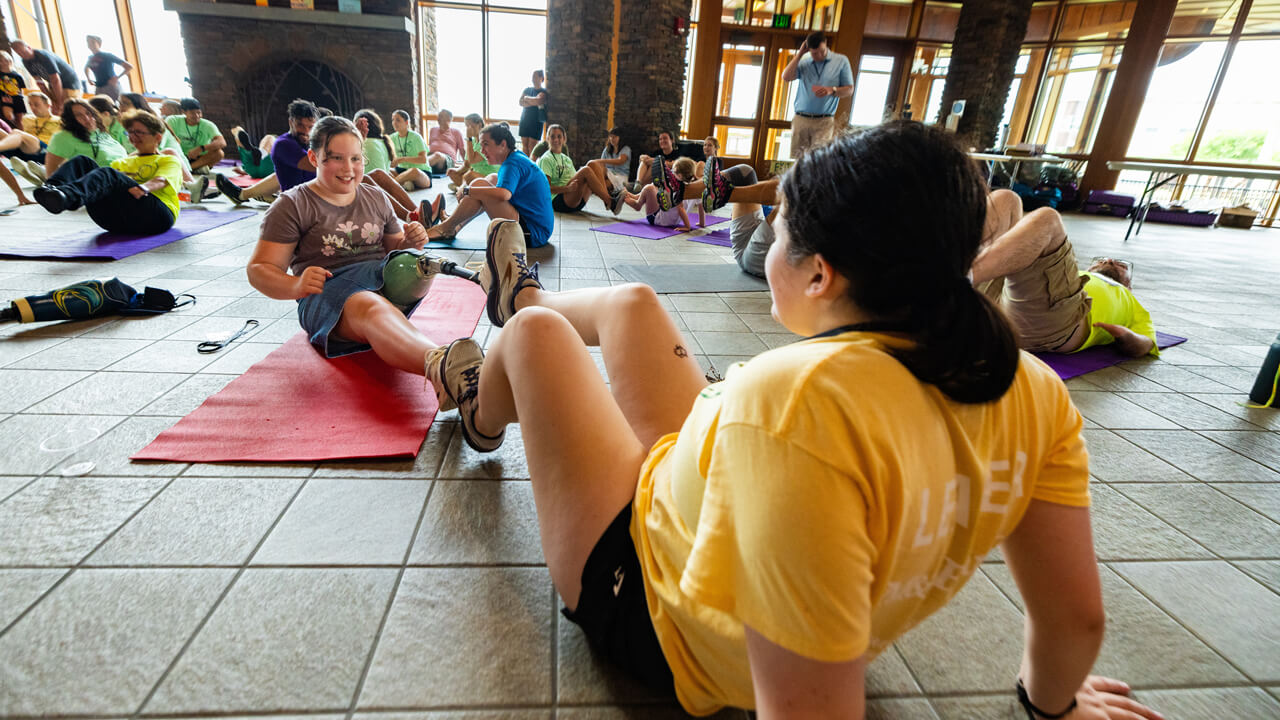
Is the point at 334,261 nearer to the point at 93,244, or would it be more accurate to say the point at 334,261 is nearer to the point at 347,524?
the point at 347,524

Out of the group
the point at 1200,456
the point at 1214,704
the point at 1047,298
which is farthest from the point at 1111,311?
the point at 1214,704

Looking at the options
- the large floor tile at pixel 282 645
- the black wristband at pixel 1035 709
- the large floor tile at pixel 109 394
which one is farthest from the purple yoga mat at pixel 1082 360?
the large floor tile at pixel 109 394

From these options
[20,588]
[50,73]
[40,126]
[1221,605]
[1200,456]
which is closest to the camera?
[20,588]

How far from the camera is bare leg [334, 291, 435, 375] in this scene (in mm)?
A: 1905

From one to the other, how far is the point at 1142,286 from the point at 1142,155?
27.8 ft

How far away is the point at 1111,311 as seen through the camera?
2.86 m

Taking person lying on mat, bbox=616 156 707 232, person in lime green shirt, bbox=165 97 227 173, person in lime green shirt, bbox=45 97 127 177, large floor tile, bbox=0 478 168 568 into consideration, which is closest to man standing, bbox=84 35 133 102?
person in lime green shirt, bbox=165 97 227 173

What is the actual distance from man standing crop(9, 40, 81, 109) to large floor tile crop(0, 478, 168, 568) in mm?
9577

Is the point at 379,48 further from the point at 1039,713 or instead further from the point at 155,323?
the point at 1039,713

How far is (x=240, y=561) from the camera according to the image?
1189 mm

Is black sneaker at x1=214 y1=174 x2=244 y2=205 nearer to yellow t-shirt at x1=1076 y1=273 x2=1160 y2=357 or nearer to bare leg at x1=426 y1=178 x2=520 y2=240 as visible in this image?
bare leg at x1=426 y1=178 x2=520 y2=240

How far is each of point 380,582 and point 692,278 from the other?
3112 millimetres

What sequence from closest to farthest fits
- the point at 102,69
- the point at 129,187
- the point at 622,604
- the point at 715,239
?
1. the point at 622,604
2. the point at 129,187
3. the point at 715,239
4. the point at 102,69

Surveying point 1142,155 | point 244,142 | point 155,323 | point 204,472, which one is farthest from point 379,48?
point 1142,155
